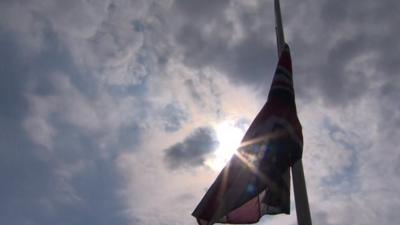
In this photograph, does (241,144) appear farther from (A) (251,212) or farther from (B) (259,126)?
(A) (251,212)

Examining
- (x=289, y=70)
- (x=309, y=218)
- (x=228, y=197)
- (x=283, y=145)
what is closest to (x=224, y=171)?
(x=228, y=197)

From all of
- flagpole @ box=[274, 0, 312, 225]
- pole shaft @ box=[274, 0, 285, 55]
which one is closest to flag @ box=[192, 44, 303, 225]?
flagpole @ box=[274, 0, 312, 225]

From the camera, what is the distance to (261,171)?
1359 cm

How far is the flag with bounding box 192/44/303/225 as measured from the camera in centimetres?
1348

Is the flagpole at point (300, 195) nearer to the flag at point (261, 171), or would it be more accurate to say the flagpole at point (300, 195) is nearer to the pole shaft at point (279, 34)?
the flag at point (261, 171)

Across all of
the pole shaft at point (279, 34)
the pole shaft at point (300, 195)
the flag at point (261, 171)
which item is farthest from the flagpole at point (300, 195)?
the pole shaft at point (279, 34)

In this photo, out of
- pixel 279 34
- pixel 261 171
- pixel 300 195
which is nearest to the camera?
pixel 300 195

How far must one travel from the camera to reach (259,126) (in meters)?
14.8

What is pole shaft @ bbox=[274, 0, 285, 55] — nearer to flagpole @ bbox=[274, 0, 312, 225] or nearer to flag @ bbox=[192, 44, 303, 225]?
flag @ bbox=[192, 44, 303, 225]

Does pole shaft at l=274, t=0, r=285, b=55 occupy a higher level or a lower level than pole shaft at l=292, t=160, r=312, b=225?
higher

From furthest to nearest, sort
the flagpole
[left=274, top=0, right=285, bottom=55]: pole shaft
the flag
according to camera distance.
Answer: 1. [left=274, top=0, right=285, bottom=55]: pole shaft
2. the flag
3. the flagpole

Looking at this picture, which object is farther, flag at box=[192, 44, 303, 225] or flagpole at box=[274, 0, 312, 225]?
flag at box=[192, 44, 303, 225]

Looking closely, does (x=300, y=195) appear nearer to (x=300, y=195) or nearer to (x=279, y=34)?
(x=300, y=195)

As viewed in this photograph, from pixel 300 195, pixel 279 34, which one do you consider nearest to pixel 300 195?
pixel 300 195
